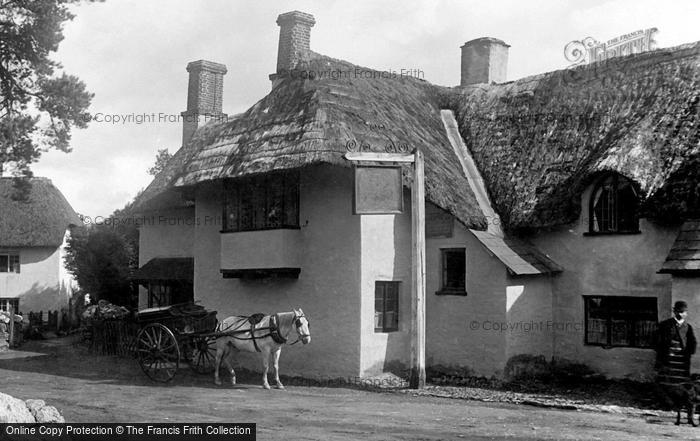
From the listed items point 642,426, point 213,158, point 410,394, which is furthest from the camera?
point 213,158

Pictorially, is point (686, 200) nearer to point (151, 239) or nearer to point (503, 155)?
point (503, 155)

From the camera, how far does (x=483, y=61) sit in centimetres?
2577

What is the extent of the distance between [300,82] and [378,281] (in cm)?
572

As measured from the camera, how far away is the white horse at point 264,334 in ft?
52.4

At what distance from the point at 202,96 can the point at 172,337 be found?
14.8 meters

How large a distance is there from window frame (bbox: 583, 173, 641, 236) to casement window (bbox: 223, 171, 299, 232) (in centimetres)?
692

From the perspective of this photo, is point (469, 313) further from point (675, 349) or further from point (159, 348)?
point (159, 348)

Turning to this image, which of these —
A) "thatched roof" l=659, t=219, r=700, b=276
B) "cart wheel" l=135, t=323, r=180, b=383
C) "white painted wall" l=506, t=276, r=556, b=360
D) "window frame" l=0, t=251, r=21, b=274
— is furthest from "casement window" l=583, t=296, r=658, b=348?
"window frame" l=0, t=251, r=21, b=274

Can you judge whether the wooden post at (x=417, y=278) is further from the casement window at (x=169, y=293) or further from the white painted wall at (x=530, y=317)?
the casement window at (x=169, y=293)

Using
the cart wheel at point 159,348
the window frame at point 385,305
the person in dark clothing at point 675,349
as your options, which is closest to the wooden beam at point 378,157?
the window frame at point 385,305

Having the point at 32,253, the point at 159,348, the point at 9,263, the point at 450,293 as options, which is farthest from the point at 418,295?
the point at 9,263

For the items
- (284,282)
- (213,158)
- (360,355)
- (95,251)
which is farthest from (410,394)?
(95,251)

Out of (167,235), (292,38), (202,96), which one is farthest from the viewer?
(202,96)

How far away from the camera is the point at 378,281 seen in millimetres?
18141
